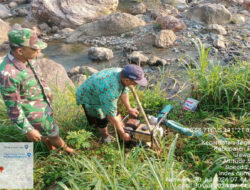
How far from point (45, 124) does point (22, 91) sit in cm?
49

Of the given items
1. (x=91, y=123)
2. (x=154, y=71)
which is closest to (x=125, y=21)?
(x=154, y=71)

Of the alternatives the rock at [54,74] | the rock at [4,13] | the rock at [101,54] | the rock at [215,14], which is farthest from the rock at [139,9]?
the rock at [54,74]

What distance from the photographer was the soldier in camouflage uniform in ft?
7.24

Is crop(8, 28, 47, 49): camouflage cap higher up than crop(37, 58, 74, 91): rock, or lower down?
higher up

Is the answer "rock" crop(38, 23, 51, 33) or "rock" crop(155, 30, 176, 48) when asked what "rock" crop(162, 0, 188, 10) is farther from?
"rock" crop(38, 23, 51, 33)

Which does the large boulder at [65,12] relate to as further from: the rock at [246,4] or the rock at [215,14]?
the rock at [246,4]

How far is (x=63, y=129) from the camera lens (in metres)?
3.31

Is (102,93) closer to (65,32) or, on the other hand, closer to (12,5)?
(65,32)

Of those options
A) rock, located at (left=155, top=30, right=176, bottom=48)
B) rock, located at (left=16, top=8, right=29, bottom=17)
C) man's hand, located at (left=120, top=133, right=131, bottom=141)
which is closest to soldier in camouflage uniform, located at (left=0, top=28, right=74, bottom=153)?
man's hand, located at (left=120, top=133, right=131, bottom=141)

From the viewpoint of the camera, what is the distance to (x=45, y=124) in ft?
8.63

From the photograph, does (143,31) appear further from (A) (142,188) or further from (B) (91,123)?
(A) (142,188)

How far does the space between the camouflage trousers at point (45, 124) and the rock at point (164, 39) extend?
5.46 meters

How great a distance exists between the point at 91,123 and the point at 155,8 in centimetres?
945

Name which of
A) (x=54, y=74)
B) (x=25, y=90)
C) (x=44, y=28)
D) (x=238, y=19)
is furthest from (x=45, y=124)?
(x=44, y=28)
